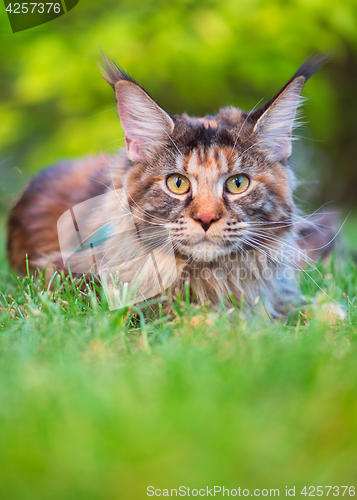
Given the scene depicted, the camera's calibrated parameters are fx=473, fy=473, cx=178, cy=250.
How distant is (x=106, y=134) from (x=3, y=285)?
226 cm

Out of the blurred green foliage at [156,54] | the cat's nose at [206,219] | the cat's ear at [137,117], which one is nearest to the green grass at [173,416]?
the cat's nose at [206,219]

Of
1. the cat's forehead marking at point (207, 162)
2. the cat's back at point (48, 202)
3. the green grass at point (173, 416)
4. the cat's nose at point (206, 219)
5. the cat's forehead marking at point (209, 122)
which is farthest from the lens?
the cat's back at point (48, 202)

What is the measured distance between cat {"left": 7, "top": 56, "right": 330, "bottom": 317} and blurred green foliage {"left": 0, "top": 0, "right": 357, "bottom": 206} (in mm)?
2029

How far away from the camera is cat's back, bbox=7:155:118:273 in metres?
2.33

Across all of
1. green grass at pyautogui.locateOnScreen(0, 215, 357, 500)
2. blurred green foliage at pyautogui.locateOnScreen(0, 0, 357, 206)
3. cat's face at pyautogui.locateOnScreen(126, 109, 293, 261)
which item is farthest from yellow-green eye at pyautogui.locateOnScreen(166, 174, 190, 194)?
blurred green foliage at pyautogui.locateOnScreen(0, 0, 357, 206)

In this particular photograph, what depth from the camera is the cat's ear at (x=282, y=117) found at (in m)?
1.80

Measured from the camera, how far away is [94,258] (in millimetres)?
1985

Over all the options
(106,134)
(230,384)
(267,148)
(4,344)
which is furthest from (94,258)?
Answer: (106,134)

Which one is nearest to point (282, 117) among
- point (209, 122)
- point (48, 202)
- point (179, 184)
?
point (209, 122)

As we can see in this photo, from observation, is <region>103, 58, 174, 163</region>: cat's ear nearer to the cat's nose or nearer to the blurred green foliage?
the cat's nose

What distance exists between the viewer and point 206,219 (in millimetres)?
1650

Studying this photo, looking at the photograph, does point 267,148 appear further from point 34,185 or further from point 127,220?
point 34,185

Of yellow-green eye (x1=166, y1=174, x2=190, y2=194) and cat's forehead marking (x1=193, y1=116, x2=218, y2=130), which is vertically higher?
cat's forehead marking (x1=193, y1=116, x2=218, y2=130)

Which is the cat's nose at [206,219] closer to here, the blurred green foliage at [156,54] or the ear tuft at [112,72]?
the ear tuft at [112,72]
